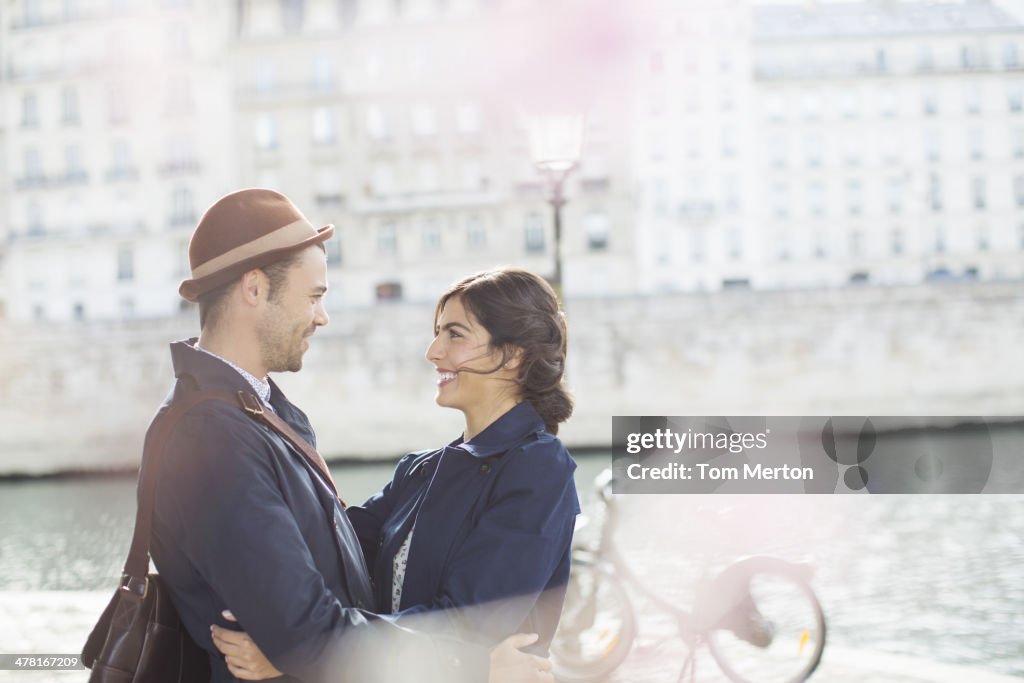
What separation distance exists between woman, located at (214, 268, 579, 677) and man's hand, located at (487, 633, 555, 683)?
23 millimetres

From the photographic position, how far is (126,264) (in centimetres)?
3925

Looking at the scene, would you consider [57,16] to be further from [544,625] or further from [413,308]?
[544,625]

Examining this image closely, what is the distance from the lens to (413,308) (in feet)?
87.1

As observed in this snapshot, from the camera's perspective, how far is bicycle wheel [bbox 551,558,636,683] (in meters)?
4.73

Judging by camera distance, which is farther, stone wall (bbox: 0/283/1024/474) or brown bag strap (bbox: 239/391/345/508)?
stone wall (bbox: 0/283/1024/474)

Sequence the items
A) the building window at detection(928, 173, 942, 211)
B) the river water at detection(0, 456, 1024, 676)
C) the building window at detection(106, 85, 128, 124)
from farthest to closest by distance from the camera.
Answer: the building window at detection(928, 173, 942, 211) < the building window at detection(106, 85, 128, 124) < the river water at detection(0, 456, 1024, 676)

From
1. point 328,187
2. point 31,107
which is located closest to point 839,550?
point 328,187

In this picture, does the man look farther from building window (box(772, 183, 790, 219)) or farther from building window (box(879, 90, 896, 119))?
building window (box(879, 90, 896, 119))

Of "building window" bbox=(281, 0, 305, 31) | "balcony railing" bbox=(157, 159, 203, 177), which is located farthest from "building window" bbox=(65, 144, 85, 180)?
"building window" bbox=(281, 0, 305, 31)

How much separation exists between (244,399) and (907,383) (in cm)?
2739

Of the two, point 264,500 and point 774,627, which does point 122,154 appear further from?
point 264,500

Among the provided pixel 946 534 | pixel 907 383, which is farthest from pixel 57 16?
pixel 946 534

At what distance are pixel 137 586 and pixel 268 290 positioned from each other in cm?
53

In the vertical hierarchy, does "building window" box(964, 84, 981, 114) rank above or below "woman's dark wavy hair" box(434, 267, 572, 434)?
above
